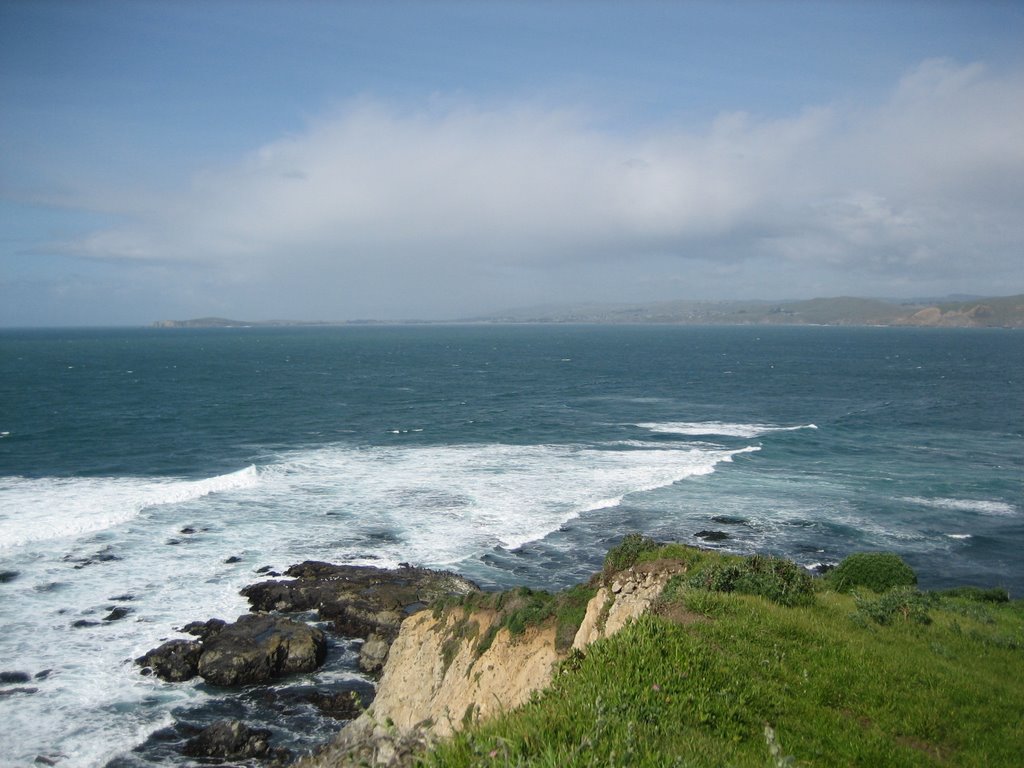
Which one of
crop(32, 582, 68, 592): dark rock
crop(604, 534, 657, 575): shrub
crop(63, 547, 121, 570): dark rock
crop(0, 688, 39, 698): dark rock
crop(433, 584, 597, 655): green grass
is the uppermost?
crop(604, 534, 657, 575): shrub

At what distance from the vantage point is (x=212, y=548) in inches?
1481

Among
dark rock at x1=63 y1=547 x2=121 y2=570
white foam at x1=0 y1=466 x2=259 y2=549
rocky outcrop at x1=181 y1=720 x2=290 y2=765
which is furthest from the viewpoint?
white foam at x1=0 y1=466 x2=259 y2=549

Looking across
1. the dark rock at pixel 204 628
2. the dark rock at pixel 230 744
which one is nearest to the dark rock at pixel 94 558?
the dark rock at pixel 204 628

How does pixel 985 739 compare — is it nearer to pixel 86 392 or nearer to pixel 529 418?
pixel 529 418

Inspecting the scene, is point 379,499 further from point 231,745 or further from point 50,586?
point 231,745

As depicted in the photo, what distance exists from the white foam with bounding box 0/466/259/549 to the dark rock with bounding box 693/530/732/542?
1188 inches

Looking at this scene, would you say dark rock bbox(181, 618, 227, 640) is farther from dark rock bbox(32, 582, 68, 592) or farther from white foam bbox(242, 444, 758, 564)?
white foam bbox(242, 444, 758, 564)

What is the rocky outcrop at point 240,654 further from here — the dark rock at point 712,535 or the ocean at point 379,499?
the dark rock at point 712,535

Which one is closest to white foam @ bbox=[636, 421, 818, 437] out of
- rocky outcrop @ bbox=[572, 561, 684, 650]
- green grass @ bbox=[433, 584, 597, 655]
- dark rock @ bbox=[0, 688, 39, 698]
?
green grass @ bbox=[433, 584, 597, 655]

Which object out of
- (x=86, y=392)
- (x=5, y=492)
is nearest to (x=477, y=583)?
(x=5, y=492)

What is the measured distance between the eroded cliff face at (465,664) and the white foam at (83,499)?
26.6m

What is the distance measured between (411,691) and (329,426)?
52.1 m

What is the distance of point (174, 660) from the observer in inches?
1041

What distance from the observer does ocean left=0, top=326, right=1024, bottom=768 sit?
26109mm
